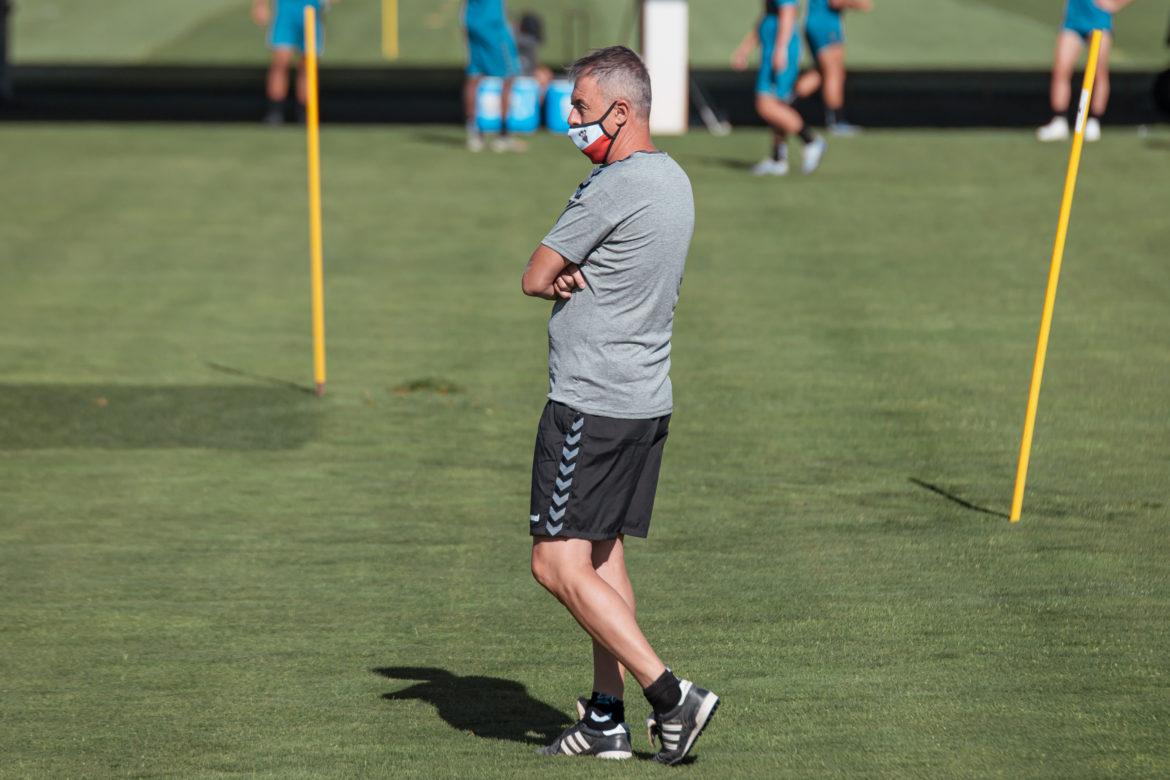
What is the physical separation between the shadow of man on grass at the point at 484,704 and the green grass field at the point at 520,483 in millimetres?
22

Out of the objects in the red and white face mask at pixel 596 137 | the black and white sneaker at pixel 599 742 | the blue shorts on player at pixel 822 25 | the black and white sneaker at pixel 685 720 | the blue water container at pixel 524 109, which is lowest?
the blue water container at pixel 524 109

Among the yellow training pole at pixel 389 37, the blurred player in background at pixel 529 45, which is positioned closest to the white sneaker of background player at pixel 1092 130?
the blurred player in background at pixel 529 45

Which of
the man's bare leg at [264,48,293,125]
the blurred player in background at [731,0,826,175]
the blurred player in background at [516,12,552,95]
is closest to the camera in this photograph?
the blurred player in background at [731,0,826,175]

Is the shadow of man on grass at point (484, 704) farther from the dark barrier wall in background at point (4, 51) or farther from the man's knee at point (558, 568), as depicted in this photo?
the dark barrier wall in background at point (4, 51)

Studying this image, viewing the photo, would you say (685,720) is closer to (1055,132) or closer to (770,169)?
(770,169)

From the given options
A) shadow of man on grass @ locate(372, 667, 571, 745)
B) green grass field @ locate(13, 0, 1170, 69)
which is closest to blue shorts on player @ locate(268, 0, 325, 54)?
green grass field @ locate(13, 0, 1170, 69)

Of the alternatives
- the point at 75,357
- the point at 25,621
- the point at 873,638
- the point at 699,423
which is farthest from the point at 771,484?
the point at 75,357

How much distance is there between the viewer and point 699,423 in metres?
10.8

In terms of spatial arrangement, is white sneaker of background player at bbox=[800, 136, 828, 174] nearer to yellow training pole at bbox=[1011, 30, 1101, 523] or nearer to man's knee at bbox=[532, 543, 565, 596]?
yellow training pole at bbox=[1011, 30, 1101, 523]

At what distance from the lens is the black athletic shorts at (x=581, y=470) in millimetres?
5477

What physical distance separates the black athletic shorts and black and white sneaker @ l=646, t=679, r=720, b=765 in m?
0.54

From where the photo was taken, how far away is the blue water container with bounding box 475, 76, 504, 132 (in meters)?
21.9

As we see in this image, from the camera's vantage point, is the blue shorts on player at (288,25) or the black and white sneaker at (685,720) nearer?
the black and white sneaker at (685,720)

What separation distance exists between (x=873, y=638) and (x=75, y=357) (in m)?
7.17
